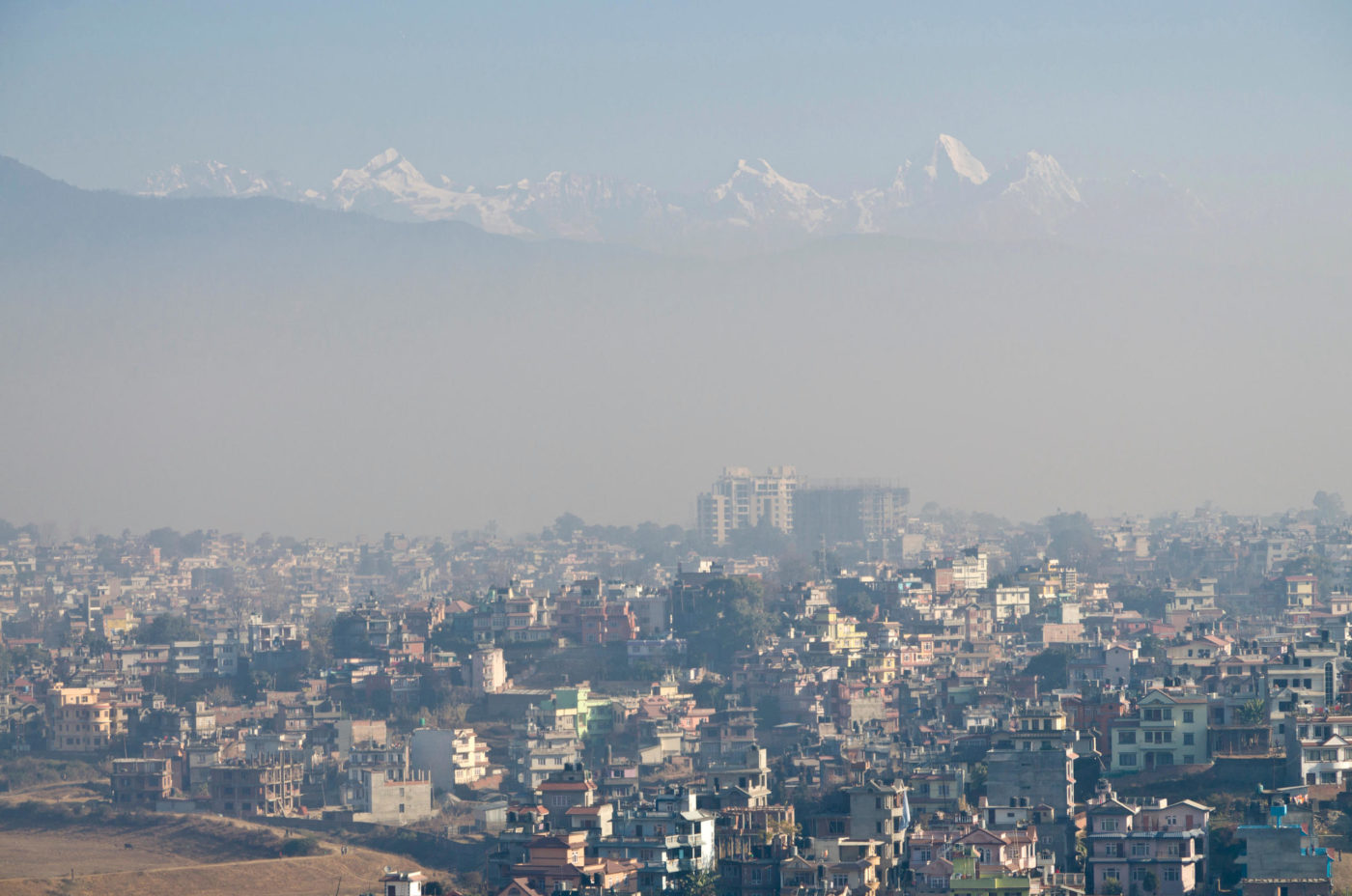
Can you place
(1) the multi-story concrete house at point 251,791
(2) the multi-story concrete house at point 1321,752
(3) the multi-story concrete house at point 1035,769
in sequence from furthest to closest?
(1) the multi-story concrete house at point 251,791 → (3) the multi-story concrete house at point 1035,769 → (2) the multi-story concrete house at point 1321,752

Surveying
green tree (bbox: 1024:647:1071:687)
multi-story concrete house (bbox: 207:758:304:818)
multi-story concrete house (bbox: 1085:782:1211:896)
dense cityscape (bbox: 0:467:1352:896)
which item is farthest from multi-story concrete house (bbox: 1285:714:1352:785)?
multi-story concrete house (bbox: 207:758:304:818)

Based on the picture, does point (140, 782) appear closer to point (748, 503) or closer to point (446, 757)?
point (446, 757)

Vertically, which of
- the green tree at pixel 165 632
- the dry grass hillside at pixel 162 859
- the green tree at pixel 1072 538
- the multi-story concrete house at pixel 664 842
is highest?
the green tree at pixel 1072 538

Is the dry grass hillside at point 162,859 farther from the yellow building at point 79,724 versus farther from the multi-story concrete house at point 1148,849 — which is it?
the multi-story concrete house at point 1148,849

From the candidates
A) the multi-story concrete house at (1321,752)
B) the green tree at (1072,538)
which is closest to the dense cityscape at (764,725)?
the multi-story concrete house at (1321,752)

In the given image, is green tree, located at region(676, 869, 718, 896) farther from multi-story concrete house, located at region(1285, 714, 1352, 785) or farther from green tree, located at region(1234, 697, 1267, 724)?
green tree, located at region(1234, 697, 1267, 724)
